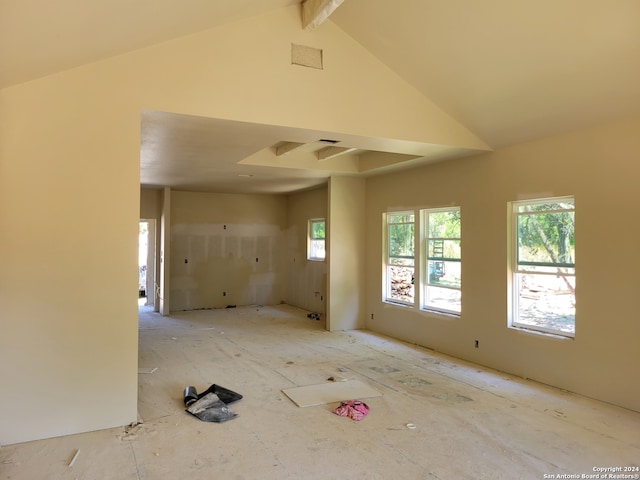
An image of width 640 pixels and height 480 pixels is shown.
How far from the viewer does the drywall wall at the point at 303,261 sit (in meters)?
9.32

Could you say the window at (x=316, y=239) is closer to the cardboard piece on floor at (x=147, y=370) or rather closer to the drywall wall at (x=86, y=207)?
the cardboard piece on floor at (x=147, y=370)

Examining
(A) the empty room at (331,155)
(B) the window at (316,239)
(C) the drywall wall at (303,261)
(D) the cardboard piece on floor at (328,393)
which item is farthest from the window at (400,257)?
(D) the cardboard piece on floor at (328,393)

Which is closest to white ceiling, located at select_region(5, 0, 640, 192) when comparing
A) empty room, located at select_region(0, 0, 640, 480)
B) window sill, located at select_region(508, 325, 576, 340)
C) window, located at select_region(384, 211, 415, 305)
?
empty room, located at select_region(0, 0, 640, 480)

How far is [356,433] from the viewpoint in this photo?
348 cm

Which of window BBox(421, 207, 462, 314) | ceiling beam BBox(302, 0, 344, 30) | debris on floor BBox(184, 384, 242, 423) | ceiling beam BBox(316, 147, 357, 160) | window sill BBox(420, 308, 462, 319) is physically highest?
ceiling beam BBox(302, 0, 344, 30)

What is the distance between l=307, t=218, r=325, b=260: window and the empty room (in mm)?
3668

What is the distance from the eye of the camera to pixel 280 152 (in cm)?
632

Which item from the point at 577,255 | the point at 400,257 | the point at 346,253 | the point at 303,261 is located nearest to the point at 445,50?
the point at 577,255

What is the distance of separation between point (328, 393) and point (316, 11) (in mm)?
3642

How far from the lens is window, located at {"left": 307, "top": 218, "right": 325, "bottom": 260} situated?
9.56 m

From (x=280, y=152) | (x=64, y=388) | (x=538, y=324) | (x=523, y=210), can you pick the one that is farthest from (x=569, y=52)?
(x=64, y=388)

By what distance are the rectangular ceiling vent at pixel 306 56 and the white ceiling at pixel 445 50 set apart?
40 centimetres

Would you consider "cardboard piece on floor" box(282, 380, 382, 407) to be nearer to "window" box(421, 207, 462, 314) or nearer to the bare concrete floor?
the bare concrete floor

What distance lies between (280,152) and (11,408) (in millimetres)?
4382
